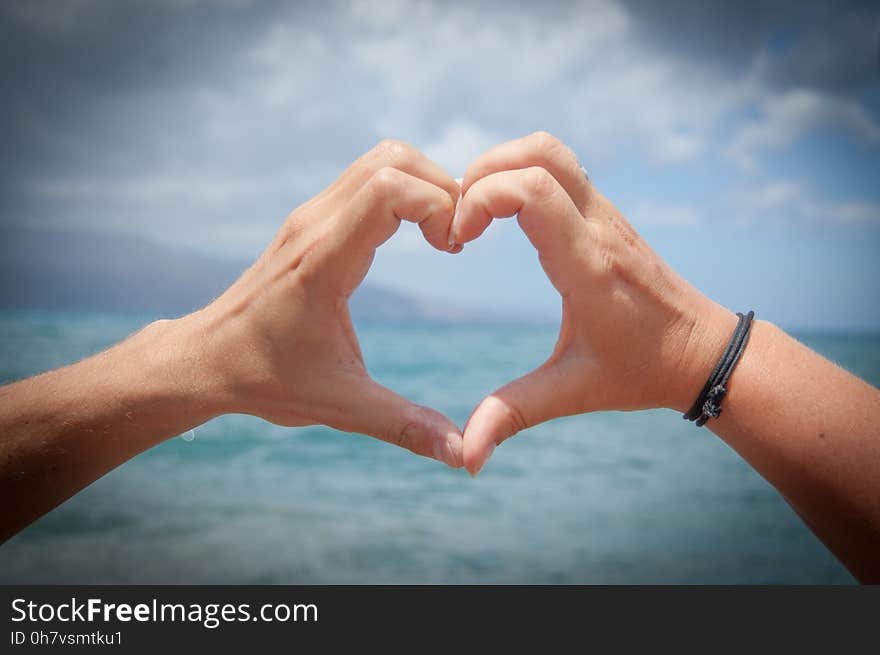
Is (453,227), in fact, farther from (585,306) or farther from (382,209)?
(585,306)

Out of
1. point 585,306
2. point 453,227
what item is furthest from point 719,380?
point 453,227

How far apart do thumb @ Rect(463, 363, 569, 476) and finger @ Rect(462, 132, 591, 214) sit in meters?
0.57

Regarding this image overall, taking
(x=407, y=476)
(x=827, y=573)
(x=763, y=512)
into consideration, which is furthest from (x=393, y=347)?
(x=827, y=573)

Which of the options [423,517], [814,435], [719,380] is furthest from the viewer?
[423,517]

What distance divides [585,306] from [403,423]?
682mm

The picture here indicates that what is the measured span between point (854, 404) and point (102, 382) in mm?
2380

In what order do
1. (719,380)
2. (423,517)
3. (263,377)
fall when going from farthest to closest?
(423,517)
(263,377)
(719,380)

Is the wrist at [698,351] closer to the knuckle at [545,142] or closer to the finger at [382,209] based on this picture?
the knuckle at [545,142]

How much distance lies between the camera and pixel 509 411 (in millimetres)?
2018

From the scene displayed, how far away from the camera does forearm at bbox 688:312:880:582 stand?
182 cm

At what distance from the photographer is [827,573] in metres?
7.47

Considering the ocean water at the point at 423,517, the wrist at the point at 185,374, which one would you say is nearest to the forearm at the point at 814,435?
the wrist at the point at 185,374

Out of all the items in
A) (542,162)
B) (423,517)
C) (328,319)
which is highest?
(423,517)

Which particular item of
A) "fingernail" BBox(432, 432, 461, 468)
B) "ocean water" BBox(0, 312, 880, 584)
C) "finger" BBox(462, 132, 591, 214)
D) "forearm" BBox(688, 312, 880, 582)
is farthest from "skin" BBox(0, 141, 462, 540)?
"ocean water" BBox(0, 312, 880, 584)
